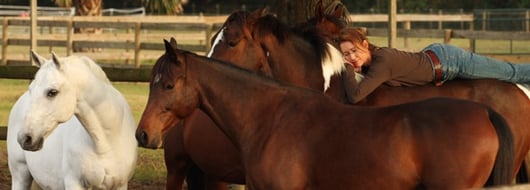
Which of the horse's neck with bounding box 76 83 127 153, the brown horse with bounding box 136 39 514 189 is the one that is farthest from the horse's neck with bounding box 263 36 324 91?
the horse's neck with bounding box 76 83 127 153

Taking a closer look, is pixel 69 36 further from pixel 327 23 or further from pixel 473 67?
Result: pixel 473 67

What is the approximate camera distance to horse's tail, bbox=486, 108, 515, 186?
5.45 m

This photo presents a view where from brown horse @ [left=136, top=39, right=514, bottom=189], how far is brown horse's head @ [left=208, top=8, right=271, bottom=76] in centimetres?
73

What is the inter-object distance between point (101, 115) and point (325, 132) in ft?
6.08

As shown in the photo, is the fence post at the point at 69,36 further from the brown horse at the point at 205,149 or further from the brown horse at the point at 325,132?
the brown horse at the point at 325,132

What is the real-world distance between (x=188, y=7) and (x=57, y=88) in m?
49.5

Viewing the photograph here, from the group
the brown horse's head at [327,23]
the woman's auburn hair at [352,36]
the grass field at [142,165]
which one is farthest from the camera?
the grass field at [142,165]

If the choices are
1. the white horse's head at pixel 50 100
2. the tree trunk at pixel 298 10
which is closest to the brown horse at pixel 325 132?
the white horse's head at pixel 50 100

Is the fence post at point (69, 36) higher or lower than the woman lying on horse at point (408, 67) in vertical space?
Answer: lower

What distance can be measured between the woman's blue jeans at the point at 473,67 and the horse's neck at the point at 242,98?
51.5 inches

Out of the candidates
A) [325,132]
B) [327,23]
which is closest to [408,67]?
[327,23]

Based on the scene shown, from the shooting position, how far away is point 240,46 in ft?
22.4

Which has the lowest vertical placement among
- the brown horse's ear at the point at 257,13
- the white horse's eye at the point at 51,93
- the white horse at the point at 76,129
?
the white horse at the point at 76,129

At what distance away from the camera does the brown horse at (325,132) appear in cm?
542
